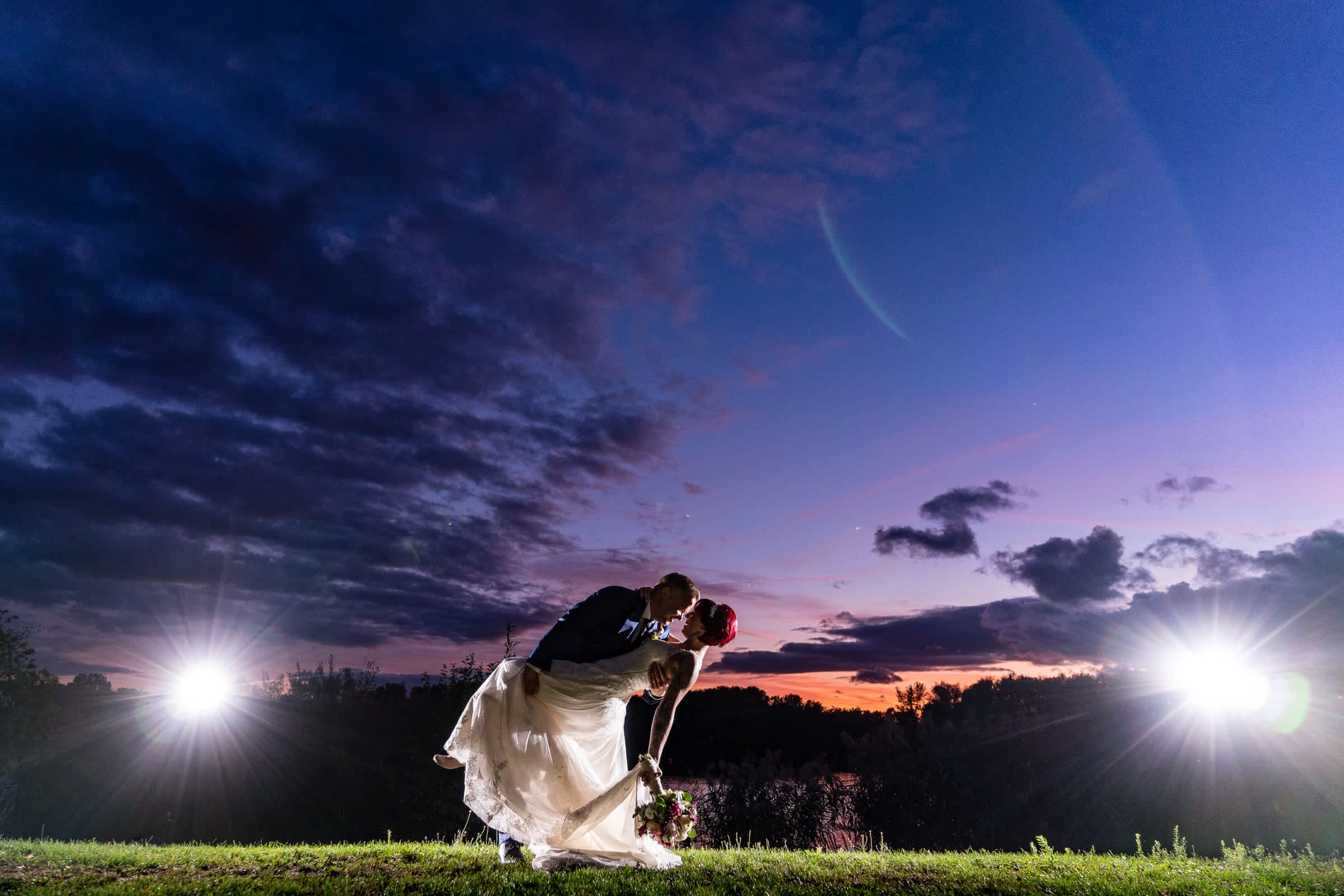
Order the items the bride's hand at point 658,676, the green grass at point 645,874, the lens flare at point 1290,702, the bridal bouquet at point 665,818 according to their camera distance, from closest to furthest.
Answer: the green grass at point 645,874, the bridal bouquet at point 665,818, the bride's hand at point 658,676, the lens flare at point 1290,702

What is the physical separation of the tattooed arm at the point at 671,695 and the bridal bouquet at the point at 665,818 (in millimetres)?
166

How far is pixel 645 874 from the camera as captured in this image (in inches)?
251

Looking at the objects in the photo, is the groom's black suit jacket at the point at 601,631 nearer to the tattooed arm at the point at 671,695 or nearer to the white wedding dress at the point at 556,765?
the white wedding dress at the point at 556,765

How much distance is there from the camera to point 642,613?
7125mm

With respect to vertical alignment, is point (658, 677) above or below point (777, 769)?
above

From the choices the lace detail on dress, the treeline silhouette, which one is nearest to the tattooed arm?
the lace detail on dress

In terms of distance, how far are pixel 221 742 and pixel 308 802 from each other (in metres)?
2.94

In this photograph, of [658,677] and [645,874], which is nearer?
[645,874]

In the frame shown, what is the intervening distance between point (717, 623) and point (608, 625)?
109 cm

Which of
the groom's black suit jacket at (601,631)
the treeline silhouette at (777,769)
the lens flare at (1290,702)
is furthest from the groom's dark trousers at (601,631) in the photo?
the lens flare at (1290,702)

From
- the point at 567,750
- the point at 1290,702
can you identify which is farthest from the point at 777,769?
the point at 567,750

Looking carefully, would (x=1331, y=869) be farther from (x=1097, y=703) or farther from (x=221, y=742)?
(x=221, y=742)

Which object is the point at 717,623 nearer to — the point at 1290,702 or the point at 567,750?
the point at 567,750

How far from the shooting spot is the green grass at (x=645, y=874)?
5.92m
